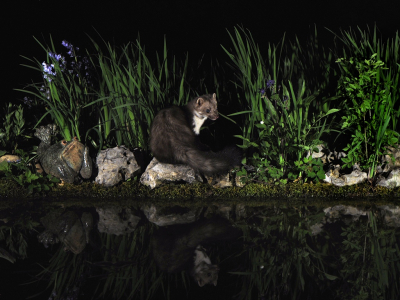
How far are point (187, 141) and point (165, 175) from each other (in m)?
0.59

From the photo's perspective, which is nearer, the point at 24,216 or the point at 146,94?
the point at 24,216

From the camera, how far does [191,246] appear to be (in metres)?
4.35

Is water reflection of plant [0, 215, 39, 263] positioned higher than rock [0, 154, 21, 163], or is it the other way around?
water reflection of plant [0, 215, 39, 263]

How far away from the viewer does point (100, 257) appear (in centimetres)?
412

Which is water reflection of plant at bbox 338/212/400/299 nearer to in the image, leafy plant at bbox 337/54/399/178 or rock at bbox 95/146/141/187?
leafy plant at bbox 337/54/399/178

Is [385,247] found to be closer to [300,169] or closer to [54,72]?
[300,169]

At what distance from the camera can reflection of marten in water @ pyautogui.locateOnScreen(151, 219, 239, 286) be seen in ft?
12.5

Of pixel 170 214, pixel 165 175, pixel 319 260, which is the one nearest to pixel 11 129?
pixel 165 175

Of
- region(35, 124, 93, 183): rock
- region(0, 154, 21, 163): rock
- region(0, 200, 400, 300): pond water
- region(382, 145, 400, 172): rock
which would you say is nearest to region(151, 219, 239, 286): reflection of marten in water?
region(0, 200, 400, 300): pond water

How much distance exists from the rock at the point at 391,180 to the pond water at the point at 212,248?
636mm

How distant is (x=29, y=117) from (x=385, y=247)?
6431mm

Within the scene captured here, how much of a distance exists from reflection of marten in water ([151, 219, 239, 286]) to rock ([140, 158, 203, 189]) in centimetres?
166

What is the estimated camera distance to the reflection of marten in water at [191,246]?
150 inches

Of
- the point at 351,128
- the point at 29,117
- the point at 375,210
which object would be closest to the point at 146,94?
the point at 29,117
